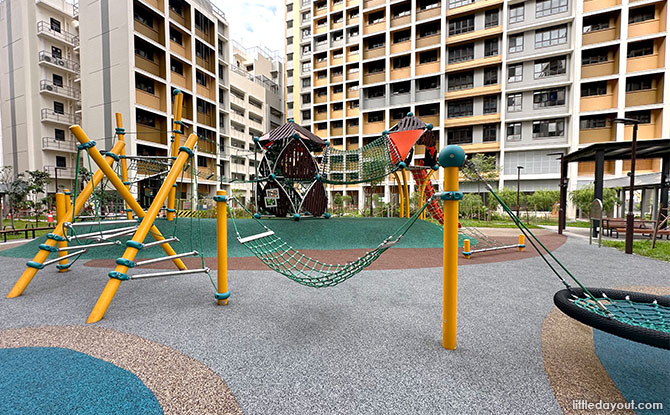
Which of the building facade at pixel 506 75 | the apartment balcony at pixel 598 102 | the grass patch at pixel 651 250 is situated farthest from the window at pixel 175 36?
the apartment balcony at pixel 598 102

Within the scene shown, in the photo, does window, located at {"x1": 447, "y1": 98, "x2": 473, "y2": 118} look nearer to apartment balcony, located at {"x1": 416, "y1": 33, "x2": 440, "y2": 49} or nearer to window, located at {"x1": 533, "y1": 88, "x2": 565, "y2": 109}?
window, located at {"x1": 533, "y1": 88, "x2": 565, "y2": 109}

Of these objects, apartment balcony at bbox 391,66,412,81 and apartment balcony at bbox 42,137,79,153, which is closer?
apartment balcony at bbox 42,137,79,153

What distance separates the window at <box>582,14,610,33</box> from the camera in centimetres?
2062

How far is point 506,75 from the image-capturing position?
22.9 metres

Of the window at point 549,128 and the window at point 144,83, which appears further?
the window at point 549,128

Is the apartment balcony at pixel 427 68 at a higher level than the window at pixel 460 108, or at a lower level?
higher

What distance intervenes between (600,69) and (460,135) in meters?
10.0

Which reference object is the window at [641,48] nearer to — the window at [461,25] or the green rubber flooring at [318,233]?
the window at [461,25]

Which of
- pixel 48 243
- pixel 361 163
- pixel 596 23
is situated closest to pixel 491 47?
pixel 596 23

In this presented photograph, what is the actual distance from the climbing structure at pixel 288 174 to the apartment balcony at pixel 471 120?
19920mm

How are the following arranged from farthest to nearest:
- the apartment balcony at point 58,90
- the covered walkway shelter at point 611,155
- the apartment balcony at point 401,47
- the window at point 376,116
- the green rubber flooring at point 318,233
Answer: the window at point 376,116, the apartment balcony at point 401,47, the apartment balcony at point 58,90, the covered walkway shelter at point 611,155, the green rubber flooring at point 318,233

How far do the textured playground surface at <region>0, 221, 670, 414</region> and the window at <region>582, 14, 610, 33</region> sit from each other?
87.0 feet

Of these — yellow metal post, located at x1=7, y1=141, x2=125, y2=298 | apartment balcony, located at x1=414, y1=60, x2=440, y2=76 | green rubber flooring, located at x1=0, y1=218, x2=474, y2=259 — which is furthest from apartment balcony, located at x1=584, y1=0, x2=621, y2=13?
yellow metal post, located at x1=7, y1=141, x2=125, y2=298

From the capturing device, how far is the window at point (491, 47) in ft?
77.5
